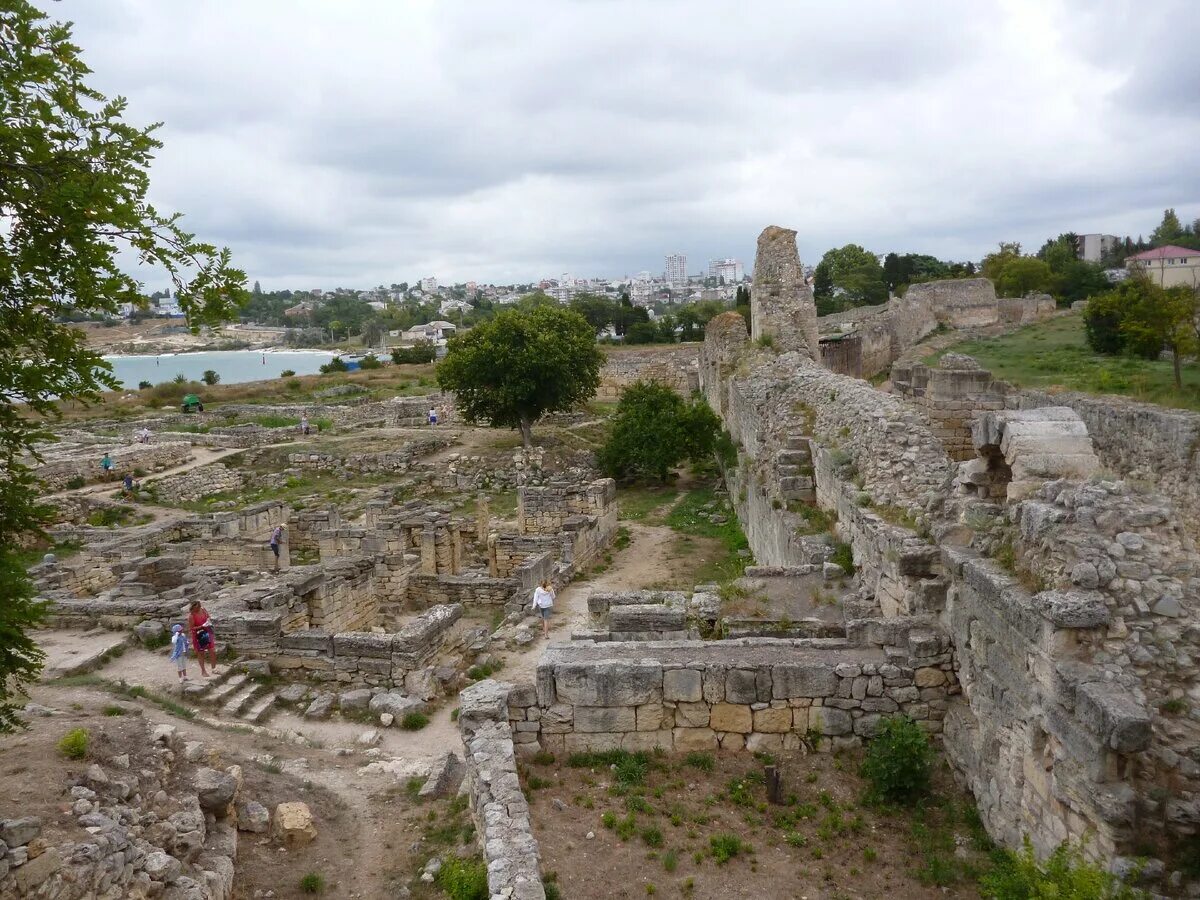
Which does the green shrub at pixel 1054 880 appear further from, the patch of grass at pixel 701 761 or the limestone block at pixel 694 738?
the limestone block at pixel 694 738

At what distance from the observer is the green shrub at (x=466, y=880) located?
5.74 meters

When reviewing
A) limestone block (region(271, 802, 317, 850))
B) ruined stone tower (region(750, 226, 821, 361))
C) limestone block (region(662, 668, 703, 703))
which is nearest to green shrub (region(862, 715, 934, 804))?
limestone block (region(662, 668, 703, 703))

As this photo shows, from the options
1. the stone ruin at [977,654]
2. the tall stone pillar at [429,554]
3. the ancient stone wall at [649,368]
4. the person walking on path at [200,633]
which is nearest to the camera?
the stone ruin at [977,654]

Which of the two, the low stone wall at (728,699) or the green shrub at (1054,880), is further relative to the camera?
the low stone wall at (728,699)

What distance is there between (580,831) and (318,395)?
4860 centimetres

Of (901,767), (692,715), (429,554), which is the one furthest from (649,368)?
(901,767)

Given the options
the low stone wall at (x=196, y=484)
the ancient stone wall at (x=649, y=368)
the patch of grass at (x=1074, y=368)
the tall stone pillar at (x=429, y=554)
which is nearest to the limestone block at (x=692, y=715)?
the tall stone pillar at (x=429, y=554)

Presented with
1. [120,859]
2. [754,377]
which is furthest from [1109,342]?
[120,859]

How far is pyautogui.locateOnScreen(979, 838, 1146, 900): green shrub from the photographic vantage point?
423 cm

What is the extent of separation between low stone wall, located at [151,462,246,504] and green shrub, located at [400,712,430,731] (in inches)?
856

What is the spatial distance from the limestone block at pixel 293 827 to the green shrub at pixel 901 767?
516 cm

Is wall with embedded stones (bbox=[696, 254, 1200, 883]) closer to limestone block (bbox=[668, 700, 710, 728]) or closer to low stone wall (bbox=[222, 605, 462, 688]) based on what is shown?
limestone block (bbox=[668, 700, 710, 728])

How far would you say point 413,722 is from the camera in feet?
33.5

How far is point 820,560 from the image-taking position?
1053 centimetres
